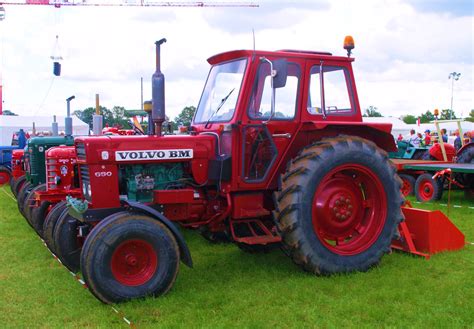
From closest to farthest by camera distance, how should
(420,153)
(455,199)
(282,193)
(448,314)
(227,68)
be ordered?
(448,314)
(282,193)
(227,68)
(455,199)
(420,153)

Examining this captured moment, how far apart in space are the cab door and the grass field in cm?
104

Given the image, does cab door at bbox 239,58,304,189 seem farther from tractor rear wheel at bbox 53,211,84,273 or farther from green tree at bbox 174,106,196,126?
tractor rear wheel at bbox 53,211,84,273

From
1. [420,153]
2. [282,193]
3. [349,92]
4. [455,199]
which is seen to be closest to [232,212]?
[282,193]

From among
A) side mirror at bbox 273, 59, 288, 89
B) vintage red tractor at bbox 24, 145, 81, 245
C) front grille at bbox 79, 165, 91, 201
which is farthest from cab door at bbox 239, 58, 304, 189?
vintage red tractor at bbox 24, 145, 81, 245

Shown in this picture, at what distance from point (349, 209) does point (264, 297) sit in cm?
143

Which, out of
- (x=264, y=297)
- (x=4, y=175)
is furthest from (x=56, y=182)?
(x=4, y=175)

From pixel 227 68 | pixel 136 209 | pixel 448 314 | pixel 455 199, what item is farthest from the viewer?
pixel 455 199

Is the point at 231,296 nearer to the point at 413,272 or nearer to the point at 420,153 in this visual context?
the point at 413,272

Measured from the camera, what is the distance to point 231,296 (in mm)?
4656

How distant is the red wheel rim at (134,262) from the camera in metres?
4.46

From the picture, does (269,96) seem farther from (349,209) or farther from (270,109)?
(349,209)

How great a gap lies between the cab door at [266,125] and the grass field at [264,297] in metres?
1.04

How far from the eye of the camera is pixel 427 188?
10.7 m

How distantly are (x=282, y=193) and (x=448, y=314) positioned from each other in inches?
69.0
